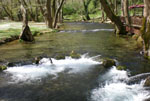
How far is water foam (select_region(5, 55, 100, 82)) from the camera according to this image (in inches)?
344

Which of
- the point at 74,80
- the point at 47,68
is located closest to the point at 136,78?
the point at 74,80

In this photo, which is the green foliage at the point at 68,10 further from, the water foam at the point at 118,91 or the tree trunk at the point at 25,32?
the water foam at the point at 118,91

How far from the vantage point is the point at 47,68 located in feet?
31.9

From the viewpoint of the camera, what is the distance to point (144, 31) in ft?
33.3

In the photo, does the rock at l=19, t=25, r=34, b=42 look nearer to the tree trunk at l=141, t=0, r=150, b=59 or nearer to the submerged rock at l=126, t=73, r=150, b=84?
the tree trunk at l=141, t=0, r=150, b=59

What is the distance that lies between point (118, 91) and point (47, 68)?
3999 mm

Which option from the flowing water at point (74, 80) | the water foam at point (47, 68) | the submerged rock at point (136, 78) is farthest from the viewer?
the water foam at point (47, 68)

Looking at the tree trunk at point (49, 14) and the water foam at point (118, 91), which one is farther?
the tree trunk at point (49, 14)

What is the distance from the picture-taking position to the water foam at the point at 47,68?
873 centimetres

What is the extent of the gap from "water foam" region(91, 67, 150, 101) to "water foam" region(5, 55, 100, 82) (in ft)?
6.22

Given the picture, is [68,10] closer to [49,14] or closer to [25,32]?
[49,14]

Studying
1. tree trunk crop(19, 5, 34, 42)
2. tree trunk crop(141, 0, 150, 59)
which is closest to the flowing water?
tree trunk crop(141, 0, 150, 59)

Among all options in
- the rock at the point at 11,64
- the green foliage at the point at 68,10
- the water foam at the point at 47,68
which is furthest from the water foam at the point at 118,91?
the green foliage at the point at 68,10

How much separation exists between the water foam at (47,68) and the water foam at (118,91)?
74.7 inches
